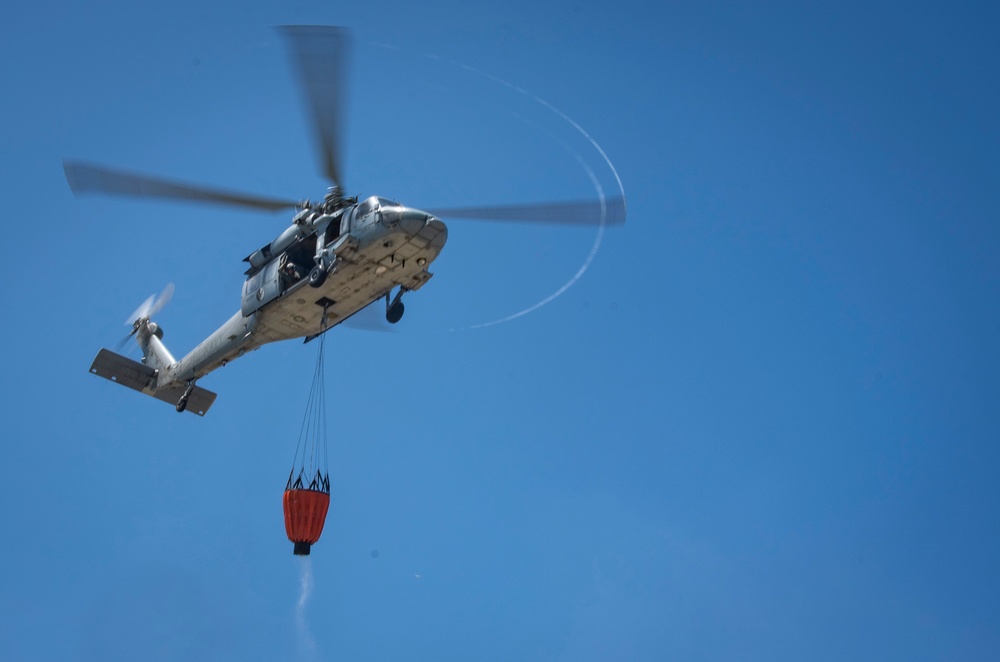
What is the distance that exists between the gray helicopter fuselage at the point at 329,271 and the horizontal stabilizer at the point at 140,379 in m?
2.40

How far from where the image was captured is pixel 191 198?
2589cm

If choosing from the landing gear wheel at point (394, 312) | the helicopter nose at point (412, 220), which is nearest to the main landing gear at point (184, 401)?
the landing gear wheel at point (394, 312)

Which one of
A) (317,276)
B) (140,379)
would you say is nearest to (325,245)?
(317,276)

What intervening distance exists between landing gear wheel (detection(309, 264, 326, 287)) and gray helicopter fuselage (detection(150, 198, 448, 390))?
4.3 inches

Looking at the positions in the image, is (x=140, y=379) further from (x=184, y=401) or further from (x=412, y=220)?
(x=412, y=220)

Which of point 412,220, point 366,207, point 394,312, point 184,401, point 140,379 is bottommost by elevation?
point 394,312

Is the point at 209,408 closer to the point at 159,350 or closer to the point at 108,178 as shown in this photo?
the point at 159,350

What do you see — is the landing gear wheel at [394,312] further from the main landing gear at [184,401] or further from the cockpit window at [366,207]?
the main landing gear at [184,401]

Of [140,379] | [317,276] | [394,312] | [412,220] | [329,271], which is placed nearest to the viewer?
[412,220]

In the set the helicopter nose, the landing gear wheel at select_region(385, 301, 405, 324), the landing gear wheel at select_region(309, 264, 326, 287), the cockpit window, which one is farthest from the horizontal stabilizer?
the helicopter nose

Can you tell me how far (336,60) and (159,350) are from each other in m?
14.9

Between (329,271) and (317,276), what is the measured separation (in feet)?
1.40

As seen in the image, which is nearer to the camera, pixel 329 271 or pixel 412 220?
pixel 412 220

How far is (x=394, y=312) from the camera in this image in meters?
26.4
